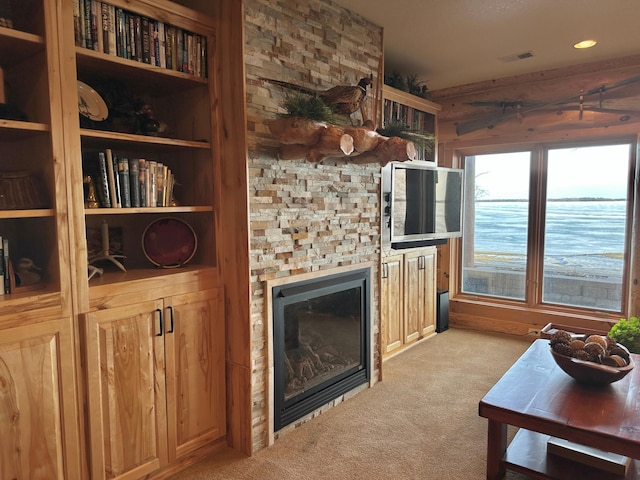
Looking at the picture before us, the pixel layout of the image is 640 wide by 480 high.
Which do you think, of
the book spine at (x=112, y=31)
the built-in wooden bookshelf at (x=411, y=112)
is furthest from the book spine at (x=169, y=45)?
the built-in wooden bookshelf at (x=411, y=112)

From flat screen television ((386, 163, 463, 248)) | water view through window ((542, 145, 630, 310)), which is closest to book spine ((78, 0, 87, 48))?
flat screen television ((386, 163, 463, 248))

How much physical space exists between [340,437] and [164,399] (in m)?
1.05

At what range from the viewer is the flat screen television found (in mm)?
3576

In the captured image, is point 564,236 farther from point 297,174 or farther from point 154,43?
point 154,43

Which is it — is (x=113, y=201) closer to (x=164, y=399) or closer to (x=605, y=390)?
(x=164, y=399)

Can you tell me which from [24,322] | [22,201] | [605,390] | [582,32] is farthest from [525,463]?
[582,32]

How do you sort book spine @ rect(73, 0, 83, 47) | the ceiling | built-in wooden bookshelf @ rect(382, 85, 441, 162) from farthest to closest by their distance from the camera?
1. built-in wooden bookshelf @ rect(382, 85, 441, 162)
2. the ceiling
3. book spine @ rect(73, 0, 83, 47)

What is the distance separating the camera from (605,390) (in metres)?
2.07

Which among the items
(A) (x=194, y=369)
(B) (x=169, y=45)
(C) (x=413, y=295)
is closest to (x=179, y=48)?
(B) (x=169, y=45)

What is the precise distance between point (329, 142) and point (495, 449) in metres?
1.72

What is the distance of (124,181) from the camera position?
208cm

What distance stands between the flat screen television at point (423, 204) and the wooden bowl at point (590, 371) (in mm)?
1681

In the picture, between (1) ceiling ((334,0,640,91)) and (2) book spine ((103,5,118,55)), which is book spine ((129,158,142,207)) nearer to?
(2) book spine ((103,5,118,55))

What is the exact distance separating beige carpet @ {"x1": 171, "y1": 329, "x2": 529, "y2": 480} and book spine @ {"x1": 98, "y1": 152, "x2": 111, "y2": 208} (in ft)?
4.70
